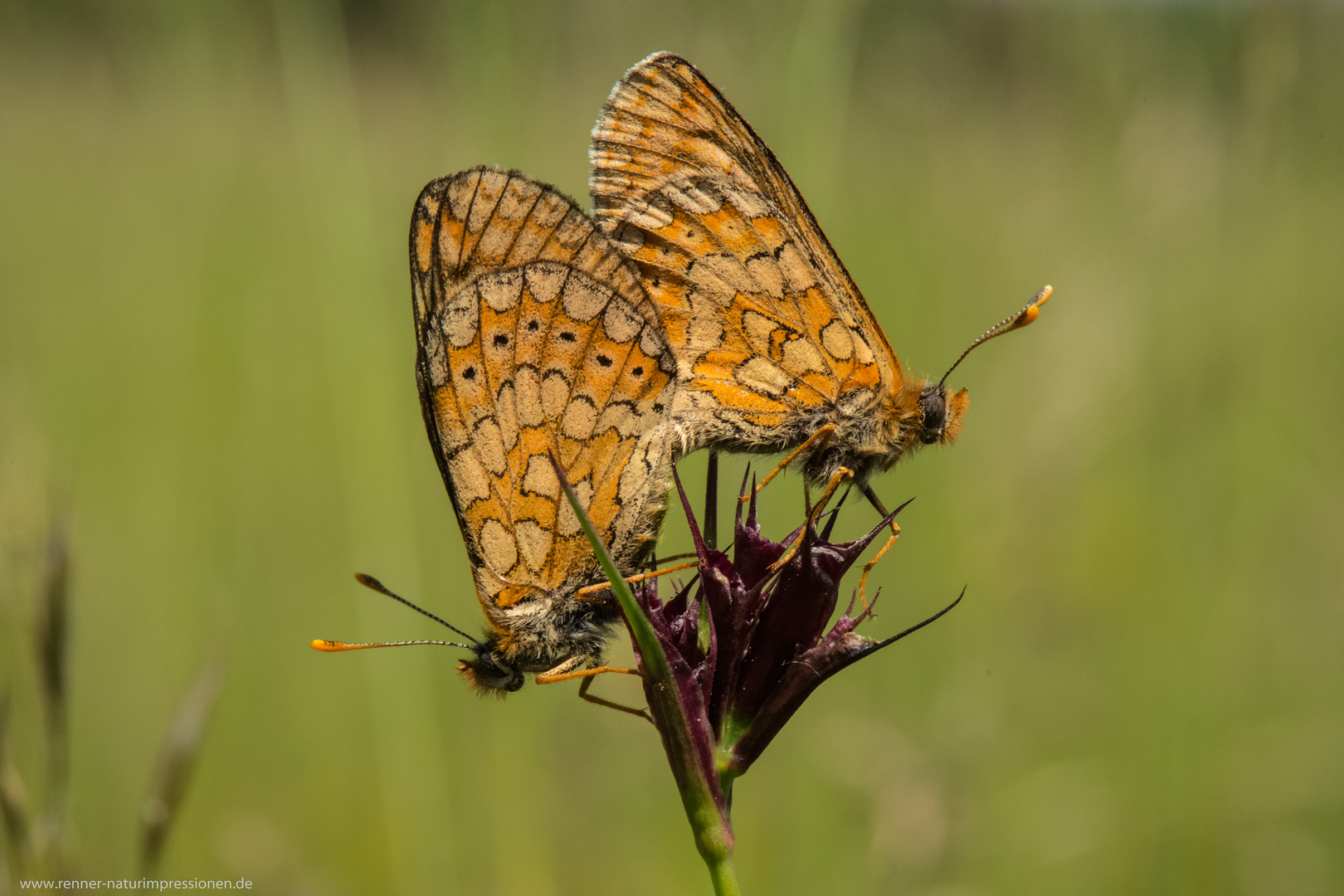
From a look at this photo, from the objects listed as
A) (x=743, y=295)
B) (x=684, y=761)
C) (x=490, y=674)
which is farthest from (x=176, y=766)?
(x=743, y=295)

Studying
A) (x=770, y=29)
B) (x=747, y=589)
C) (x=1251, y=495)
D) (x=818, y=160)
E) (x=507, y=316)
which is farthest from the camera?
(x=1251, y=495)

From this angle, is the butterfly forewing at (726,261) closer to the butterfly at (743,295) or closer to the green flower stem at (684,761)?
the butterfly at (743,295)

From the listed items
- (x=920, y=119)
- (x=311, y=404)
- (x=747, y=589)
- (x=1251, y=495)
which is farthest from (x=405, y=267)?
(x=747, y=589)

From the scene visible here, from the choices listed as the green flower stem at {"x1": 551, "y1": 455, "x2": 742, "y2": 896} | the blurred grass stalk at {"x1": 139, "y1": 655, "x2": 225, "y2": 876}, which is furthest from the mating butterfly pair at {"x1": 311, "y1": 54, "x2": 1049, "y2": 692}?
the green flower stem at {"x1": 551, "y1": 455, "x2": 742, "y2": 896}

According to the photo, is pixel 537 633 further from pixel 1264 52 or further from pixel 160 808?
pixel 1264 52

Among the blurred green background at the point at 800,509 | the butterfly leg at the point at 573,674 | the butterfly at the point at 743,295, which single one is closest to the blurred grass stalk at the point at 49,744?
the blurred green background at the point at 800,509

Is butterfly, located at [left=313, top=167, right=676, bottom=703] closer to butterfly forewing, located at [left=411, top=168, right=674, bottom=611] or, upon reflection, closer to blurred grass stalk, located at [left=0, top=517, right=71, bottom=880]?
butterfly forewing, located at [left=411, top=168, right=674, bottom=611]

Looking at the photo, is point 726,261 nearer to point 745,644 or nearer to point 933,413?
point 933,413
